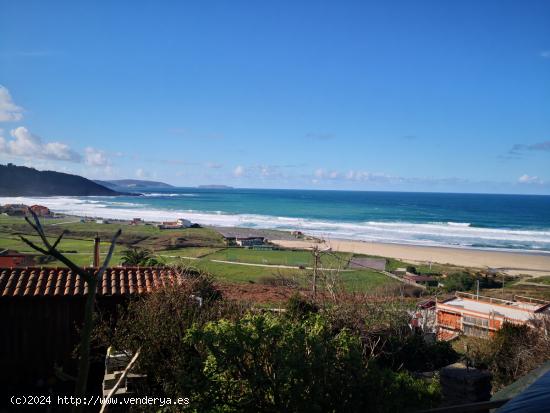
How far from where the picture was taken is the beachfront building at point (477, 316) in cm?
1906

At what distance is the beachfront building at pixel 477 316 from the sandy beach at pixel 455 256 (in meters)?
17.8

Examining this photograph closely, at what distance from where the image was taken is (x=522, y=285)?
109ft

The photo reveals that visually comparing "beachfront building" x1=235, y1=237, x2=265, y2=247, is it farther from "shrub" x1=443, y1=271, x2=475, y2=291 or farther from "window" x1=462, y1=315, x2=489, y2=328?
A: "window" x1=462, y1=315, x2=489, y2=328

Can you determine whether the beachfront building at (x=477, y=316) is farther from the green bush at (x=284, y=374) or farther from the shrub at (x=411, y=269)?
the green bush at (x=284, y=374)

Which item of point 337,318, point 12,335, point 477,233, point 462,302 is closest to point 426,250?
point 477,233

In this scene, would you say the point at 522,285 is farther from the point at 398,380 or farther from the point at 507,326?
the point at 398,380

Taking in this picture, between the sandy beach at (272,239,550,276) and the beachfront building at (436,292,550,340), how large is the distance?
58.5 ft

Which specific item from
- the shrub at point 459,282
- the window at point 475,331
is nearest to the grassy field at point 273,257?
the shrub at point 459,282

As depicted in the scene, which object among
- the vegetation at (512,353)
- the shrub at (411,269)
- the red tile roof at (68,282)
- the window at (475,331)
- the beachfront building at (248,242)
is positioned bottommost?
the window at (475,331)

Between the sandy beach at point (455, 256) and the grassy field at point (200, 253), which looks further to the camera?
the sandy beach at point (455, 256)

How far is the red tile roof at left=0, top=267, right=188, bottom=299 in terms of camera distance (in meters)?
10.3

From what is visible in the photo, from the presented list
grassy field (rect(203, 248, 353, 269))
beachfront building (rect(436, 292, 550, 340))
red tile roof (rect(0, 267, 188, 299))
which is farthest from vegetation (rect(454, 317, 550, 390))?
grassy field (rect(203, 248, 353, 269))

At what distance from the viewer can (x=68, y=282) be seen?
10.8 metres

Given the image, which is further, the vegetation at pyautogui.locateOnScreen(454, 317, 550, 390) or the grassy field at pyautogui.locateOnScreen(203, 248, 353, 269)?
the grassy field at pyautogui.locateOnScreen(203, 248, 353, 269)
